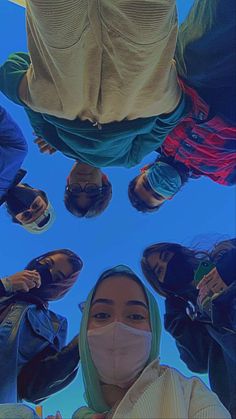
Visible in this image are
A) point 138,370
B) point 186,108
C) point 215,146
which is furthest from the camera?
point 215,146

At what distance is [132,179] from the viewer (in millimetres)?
1393

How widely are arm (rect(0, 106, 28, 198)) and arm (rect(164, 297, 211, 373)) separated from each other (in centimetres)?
56

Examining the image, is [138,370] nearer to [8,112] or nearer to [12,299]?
[12,299]

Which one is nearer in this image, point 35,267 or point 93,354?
point 93,354

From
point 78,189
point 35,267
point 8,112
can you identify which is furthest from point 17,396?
point 8,112

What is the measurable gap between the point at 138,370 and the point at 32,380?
47 centimetres

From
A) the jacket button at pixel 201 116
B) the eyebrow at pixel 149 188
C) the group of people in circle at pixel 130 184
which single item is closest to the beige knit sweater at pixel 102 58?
the group of people in circle at pixel 130 184

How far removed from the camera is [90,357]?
37.5 inches

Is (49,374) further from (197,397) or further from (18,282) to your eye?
(197,397)

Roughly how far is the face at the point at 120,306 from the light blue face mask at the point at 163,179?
1.28 ft

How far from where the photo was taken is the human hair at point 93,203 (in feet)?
4.53

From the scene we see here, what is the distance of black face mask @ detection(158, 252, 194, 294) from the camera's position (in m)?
1.24

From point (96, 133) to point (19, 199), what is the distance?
457 mm

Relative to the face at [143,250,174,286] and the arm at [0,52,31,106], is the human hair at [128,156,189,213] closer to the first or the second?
the face at [143,250,174,286]
